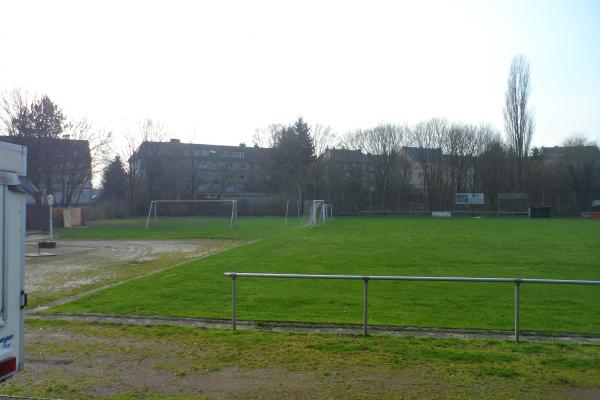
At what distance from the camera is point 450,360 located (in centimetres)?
580

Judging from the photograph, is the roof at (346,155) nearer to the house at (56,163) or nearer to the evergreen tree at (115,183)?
the evergreen tree at (115,183)

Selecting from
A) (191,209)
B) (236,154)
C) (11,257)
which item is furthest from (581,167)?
(11,257)

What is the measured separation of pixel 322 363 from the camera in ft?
18.9

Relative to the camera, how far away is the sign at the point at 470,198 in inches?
2477

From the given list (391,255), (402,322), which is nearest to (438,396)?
(402,322)

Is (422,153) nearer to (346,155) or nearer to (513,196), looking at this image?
(346,155)

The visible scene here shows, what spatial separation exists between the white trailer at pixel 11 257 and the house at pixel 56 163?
4042cm

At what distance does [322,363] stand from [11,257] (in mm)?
3539

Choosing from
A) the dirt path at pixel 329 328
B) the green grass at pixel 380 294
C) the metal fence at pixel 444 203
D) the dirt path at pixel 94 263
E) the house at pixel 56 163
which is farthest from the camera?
the metal fence at pixel 444 203

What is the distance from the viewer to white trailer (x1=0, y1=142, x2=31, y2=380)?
397cm

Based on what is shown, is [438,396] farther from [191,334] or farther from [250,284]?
[250,284]

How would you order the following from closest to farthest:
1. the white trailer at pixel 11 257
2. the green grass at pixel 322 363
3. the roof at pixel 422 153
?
the white trailer at pixel 11 257 < the green grass at pixel 322 363 < the roof at pixel 422 153

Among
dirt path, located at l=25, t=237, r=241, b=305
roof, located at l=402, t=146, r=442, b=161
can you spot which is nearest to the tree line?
roof, located at l=402, t=146, r=442, b=161

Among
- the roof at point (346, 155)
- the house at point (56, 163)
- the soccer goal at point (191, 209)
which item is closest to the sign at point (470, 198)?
the roof at point (346, 155)
